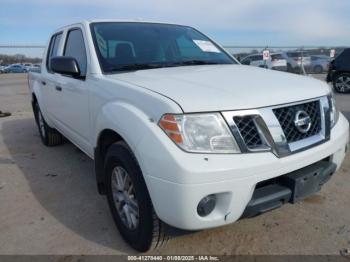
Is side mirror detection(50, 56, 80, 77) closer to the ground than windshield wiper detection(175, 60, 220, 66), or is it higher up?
higher up

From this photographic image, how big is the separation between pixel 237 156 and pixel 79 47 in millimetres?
2243

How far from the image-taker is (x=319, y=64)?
22781mm

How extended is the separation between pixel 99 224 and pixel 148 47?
1735mm

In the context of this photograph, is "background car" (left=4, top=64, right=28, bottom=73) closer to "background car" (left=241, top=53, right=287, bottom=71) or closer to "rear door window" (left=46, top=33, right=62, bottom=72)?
"background car" (left=241, top=53, right=287, bottom=71)

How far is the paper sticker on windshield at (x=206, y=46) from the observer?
3.79 m

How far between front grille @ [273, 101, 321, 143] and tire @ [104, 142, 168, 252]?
99cm

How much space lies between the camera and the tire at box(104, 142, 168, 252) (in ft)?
7.57

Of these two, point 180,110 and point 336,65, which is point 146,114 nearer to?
point 180,110

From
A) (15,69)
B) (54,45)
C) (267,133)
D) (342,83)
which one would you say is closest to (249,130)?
(267,133)

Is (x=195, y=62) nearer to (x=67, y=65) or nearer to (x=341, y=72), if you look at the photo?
(x=67, y=65)

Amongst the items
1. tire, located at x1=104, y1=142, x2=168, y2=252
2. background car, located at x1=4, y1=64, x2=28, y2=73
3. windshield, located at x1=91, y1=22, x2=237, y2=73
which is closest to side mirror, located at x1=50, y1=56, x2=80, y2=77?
windshield, located at x1=91, y1=22, x2=237, y2=73

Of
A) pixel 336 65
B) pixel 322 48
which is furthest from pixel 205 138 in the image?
pixel 322 48

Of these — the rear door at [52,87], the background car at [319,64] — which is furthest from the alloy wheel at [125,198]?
the background car at [319,64]

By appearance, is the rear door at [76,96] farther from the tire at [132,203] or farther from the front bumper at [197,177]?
the front bumper at [197,177]
